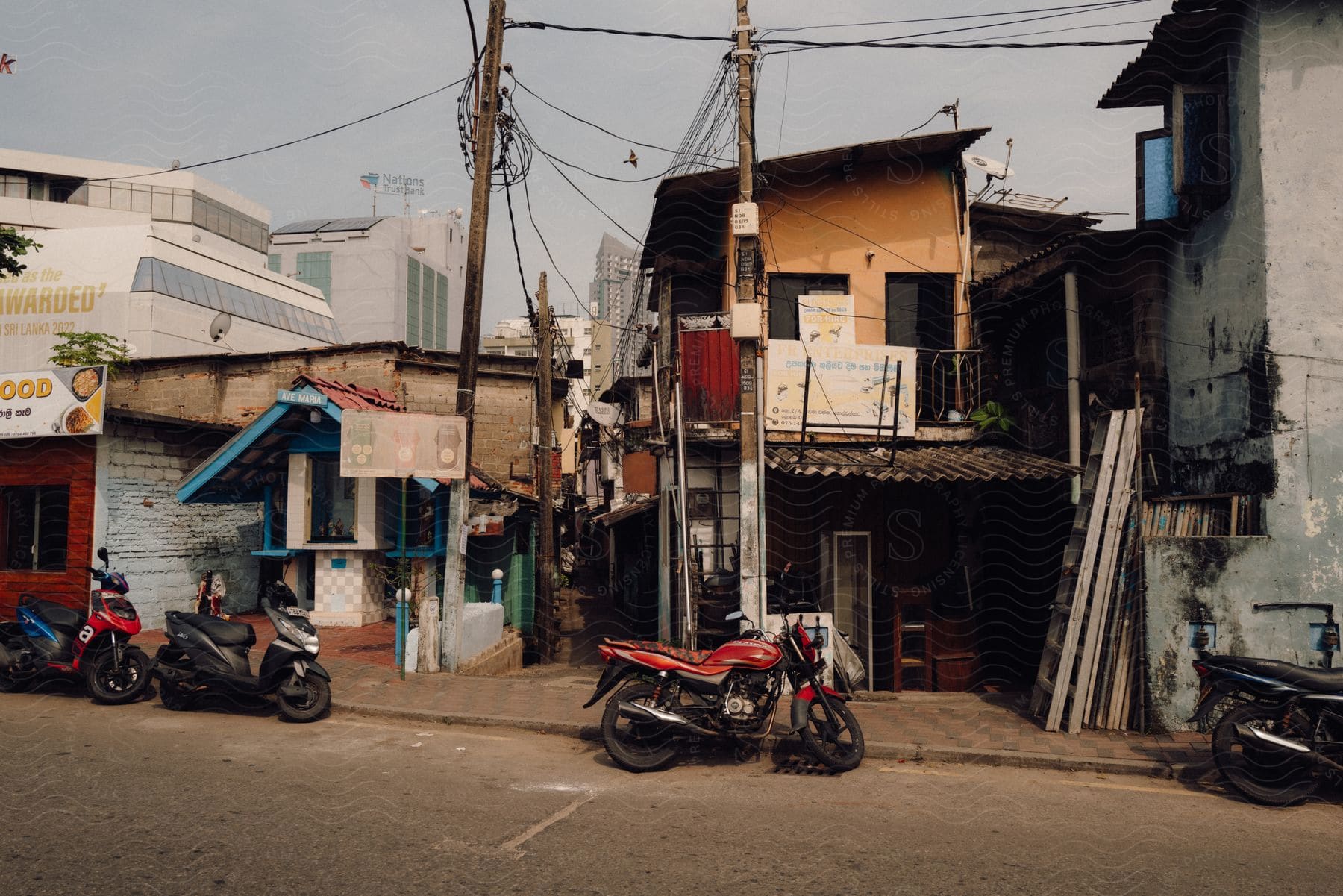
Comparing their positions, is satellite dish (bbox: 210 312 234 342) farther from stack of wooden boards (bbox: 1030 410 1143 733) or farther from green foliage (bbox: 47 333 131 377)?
stack of wooden boards (bbox: 1030 410 1143 733)

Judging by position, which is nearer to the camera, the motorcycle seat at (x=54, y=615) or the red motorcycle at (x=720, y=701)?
the red motorcycle at (x=720, y=701)

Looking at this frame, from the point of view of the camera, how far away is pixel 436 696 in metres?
9.45

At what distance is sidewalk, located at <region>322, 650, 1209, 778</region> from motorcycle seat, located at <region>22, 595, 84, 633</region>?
281 cm

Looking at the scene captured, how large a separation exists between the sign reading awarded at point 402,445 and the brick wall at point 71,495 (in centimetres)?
653

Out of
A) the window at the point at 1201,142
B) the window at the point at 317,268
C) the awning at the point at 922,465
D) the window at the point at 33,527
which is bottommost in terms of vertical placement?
the window at the point at 33,527

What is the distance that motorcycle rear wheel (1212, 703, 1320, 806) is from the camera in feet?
20.6

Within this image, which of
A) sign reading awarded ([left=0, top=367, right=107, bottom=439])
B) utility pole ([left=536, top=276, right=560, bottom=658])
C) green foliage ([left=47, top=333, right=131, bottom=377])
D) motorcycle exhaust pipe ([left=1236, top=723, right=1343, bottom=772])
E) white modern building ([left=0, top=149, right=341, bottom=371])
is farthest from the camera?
white modern building ([left=0, top=149, right=341, bottom=371])

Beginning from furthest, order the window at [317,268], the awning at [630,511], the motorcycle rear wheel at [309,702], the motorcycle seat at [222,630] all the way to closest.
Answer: the window at [317,268]
the awning at [630,511]
the motorcycle seat at [222,630]
the motorcycle rear wheel at [309,702]

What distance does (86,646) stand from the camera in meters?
9.02

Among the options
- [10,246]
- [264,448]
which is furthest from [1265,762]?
[10,246]

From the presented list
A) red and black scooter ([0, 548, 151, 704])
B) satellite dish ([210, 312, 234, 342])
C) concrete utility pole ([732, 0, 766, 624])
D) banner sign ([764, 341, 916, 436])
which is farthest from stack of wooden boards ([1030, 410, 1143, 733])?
satellite dish ([210, 312, 234, 342])

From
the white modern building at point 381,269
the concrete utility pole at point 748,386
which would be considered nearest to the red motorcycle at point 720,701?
the concrete utility pole at point 748,386

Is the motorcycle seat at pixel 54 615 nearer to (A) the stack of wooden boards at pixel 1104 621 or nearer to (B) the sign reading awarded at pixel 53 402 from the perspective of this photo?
(B) the sign reading awarded at pixel 53 402

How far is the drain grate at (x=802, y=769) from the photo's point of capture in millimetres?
7023
